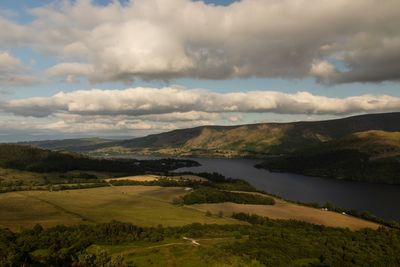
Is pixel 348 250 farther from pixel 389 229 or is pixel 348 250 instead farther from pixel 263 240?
Result: pixel 389 229

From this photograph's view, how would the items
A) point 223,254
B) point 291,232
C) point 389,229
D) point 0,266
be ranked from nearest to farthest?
point 0,266 → point 223,254 → point 291,232 → point 389,229

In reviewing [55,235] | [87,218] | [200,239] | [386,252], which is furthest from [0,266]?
[386,252]

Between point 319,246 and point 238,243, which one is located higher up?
point 238,243

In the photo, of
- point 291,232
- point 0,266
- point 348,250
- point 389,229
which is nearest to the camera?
point 0,266

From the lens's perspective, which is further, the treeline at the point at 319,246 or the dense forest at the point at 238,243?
the treeline at the point at 319,246

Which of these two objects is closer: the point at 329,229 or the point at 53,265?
the point at 53,265

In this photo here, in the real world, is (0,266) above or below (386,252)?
above

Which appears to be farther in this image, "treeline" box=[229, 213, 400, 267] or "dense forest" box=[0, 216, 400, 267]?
"treeline" box=[229, 213, 400, 267]

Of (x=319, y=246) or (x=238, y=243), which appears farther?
(x=238, y=243)
